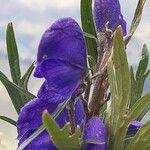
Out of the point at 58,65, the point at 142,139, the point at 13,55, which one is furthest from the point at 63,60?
the point at 13,55

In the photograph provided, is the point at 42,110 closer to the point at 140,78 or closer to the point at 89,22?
the point at 89,22

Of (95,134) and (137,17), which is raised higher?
(137,17)

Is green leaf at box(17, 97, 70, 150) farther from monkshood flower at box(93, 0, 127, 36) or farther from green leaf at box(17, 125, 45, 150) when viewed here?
monkshood flower at box(93, 0, 127, 36)

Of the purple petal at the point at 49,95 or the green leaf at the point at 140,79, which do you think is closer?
the purple petal at the point at 49,95

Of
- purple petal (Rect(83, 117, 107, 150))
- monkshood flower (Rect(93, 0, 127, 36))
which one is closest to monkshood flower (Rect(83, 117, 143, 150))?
purple petal (Rect(83, 117, 107, 150))

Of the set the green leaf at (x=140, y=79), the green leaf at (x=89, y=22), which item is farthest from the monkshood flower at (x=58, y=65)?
the green leaf at (x=140, y=79)

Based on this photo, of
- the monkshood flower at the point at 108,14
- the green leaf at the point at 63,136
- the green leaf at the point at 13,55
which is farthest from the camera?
the green leaf at the point at 13,55

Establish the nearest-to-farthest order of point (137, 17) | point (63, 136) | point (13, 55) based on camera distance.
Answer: point (63, 136)
point (137, 17)
point (13, 55)

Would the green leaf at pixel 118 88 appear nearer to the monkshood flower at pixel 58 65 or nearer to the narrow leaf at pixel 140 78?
the monkshood flower at pixel 58 65
